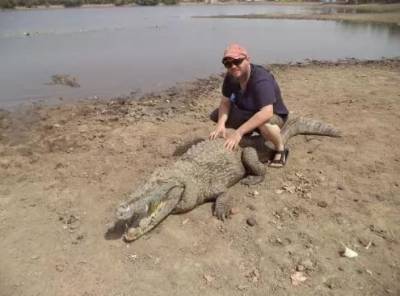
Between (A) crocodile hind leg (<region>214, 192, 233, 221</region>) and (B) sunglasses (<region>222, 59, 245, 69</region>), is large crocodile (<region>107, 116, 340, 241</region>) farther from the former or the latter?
(B) sunglasses (<region>222, 59, 245, 69</region>)

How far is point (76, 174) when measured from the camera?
4.87 m

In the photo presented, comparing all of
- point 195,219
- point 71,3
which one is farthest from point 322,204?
point 71,3

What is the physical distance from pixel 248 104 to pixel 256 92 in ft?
0.79

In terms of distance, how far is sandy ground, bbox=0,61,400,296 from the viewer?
316cm

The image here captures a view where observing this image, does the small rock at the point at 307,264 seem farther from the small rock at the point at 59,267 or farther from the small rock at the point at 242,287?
the small rock at the point at 59,267

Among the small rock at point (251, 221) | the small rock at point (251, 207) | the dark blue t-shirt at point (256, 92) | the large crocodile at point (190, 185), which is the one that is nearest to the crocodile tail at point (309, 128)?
the dark blue t-shirt at point (256, 92)

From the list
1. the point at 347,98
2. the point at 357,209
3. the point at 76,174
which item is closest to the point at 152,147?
the point at 76,174

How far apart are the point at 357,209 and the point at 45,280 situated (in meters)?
2.86

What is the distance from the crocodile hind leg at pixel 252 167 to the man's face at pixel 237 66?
33.6 inches

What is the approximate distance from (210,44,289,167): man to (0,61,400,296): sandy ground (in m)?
0.46

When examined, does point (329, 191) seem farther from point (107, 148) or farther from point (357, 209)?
point (107, 148)

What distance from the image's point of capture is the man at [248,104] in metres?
4.32

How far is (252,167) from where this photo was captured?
4.50 m

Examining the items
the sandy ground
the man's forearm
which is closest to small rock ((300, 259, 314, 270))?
the sandy ground
